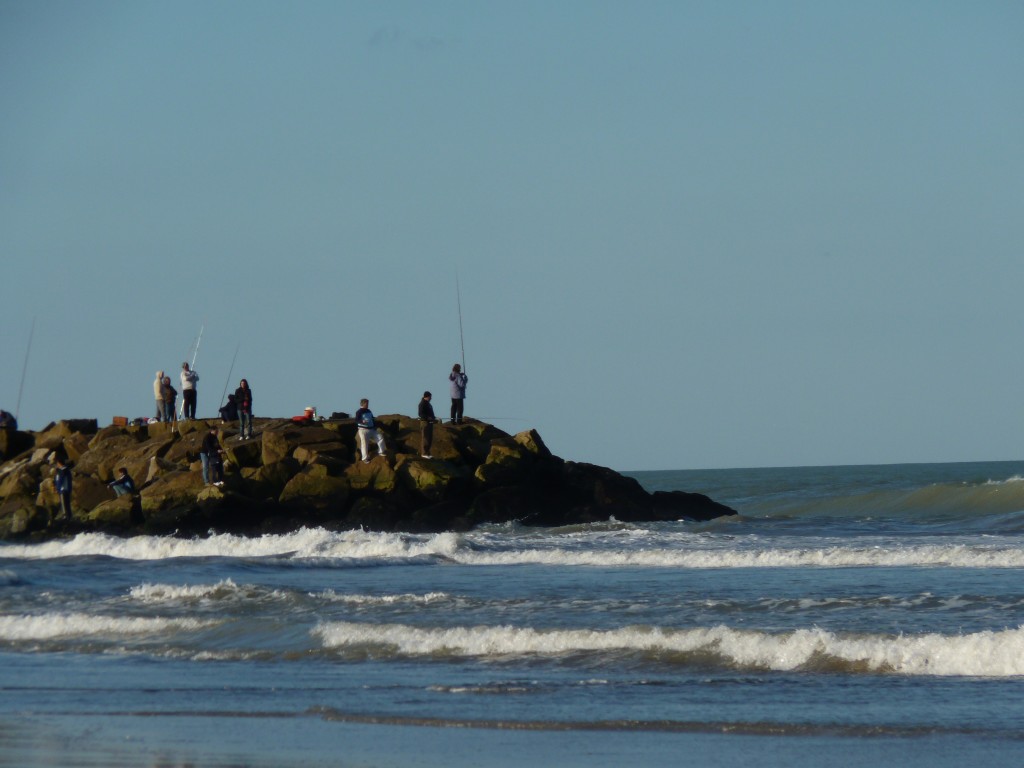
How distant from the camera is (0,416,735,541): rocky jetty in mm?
28141

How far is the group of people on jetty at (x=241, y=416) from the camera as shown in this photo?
28172mm

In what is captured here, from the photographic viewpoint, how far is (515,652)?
40.9 ft

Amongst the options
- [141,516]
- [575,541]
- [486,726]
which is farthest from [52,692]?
[141,516]

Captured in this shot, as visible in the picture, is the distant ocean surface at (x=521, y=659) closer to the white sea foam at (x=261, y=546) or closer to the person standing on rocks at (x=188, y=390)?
the white sea foam at (x=261, y=546)

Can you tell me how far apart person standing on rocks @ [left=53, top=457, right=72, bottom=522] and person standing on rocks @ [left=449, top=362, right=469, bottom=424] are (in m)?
9.12

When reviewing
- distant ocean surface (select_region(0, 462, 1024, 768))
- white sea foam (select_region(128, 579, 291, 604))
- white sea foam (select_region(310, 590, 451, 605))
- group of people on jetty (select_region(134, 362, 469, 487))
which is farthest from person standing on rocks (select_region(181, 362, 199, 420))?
white sea foam (select_region(310, 590, 451, 605))

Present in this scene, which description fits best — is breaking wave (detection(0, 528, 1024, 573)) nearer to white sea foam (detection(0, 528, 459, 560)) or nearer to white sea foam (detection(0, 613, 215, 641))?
white sea foam (detection(0, 528, 459, 560))

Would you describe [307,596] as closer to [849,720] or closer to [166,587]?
[166,587]

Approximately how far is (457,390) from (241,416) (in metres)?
5.23

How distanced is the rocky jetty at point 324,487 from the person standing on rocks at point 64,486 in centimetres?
26

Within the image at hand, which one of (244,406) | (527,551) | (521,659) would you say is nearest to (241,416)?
(244,406)

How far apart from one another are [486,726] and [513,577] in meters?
9.97

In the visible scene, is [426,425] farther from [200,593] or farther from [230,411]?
[200,593]

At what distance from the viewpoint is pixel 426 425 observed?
29484 mm
